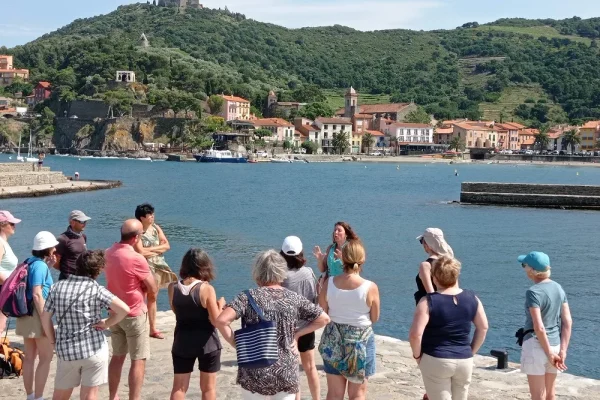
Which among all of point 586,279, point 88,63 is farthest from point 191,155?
point 586,279

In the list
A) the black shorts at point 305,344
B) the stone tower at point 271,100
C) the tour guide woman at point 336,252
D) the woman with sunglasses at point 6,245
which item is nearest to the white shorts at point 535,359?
the black shorts at point 305,344

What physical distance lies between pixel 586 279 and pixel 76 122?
402 ft

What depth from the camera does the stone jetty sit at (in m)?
45.6

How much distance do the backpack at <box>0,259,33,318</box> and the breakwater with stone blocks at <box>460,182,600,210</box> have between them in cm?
3741

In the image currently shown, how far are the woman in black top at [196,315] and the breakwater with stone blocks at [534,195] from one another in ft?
123

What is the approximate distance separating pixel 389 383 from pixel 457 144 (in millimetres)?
134207

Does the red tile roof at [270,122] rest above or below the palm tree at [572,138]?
above

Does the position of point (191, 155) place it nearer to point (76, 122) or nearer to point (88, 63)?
point (76, 122)

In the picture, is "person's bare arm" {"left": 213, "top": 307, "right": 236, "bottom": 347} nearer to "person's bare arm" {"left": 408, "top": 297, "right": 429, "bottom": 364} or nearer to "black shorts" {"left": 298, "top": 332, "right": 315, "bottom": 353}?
"person's bare arm" {"left": 408, "top": 297, "right": 429, "bottom": 364}

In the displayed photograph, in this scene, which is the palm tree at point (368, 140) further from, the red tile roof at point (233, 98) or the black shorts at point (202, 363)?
the black shorts at point (202, 363)

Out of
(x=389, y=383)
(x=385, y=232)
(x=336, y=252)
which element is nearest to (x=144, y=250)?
(x=336, y=252)

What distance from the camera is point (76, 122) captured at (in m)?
134

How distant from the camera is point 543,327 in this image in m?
5.88

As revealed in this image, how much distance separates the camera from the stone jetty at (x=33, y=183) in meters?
45.6
